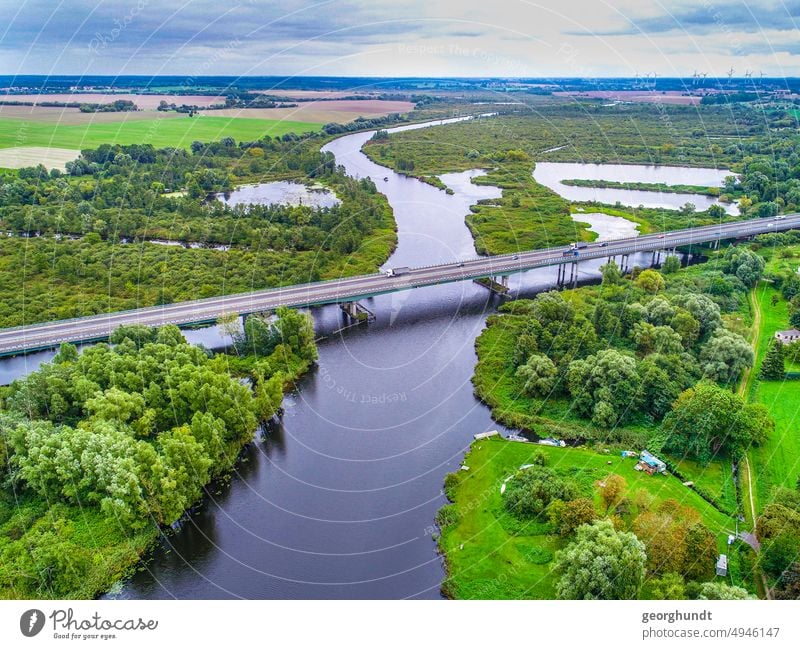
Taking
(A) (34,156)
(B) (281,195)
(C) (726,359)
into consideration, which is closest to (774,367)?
(C) (726,359)

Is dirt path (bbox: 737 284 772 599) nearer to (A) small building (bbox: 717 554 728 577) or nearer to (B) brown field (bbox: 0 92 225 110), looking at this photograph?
(A) small building (bbox: 717 554 728 577)

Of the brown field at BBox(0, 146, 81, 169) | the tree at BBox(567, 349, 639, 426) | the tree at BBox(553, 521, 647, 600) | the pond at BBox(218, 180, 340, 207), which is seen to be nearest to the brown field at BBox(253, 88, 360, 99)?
the brown field at BBox(0, 146, 81, 169)

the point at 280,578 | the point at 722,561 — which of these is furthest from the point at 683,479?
the point at 280,578

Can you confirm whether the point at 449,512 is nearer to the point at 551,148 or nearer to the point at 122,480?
the point at 122,480

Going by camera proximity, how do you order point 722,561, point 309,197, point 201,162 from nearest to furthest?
point 722,561 → point 309,197 → point 201,162

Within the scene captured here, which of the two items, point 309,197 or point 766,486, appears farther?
point 309,197

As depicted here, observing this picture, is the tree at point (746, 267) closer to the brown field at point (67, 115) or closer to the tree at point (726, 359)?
the tree at point (726, 359)

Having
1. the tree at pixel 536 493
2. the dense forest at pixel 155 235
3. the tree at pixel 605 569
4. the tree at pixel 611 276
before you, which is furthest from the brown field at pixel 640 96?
the tree at pixel 605 569
